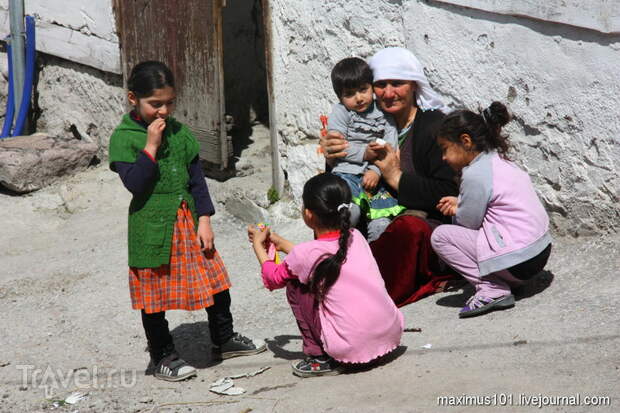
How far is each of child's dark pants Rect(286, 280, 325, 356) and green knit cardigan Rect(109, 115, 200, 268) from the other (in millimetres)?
557

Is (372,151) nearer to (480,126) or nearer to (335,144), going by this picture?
(335,144)

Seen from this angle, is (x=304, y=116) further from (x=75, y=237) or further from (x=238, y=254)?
(x=75, y=237)

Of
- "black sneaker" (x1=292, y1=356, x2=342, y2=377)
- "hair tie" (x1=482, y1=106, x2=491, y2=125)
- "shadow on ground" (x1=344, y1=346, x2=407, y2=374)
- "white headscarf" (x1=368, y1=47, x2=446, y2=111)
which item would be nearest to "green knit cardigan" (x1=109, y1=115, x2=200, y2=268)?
"black sneaker" (x1=292, y1=356, x2=342, y2=377)

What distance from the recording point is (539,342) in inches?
138

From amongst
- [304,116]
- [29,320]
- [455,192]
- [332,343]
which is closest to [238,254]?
[304,116]

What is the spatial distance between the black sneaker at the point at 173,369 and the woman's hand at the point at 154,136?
940mm

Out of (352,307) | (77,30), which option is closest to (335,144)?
(352,307)

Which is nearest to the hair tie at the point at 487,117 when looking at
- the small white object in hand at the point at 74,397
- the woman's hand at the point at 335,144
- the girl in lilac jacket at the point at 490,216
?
the girl in lilac jacket at the point at 490,216

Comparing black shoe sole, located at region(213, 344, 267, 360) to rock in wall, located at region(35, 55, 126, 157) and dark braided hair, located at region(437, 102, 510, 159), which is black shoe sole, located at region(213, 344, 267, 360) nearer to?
dark braided hair, located at region(437, 102, 510, 159)

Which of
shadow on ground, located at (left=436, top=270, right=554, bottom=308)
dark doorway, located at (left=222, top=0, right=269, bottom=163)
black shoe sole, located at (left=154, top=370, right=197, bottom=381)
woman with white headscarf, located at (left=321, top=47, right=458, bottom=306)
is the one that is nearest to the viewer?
black shoe sole, located at (left=154, top=370, right=197, bottom=381)

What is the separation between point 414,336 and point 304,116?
2.30m

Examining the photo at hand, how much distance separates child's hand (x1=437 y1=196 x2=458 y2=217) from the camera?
404 centimetres

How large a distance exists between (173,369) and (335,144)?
1417 mm

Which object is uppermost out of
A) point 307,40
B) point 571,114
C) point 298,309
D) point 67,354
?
point 307,40
